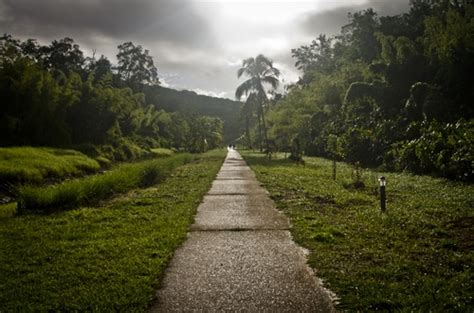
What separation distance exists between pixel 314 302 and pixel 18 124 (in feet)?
66.8

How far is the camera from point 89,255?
5348 mm

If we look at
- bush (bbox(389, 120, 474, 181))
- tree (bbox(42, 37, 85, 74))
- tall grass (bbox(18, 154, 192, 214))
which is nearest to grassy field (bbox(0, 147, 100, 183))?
tall grass (bbox(18, 154, 192, 214))

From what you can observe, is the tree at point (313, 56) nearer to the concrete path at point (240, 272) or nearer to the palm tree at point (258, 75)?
the palm tree at point (258, 75)

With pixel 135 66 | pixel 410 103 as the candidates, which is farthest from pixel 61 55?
pixel 410 103

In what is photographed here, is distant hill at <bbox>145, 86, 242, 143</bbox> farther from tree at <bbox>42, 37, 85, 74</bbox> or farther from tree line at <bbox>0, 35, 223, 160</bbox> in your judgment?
tree line at <bbox>0, 35, 223, 160</bbox>

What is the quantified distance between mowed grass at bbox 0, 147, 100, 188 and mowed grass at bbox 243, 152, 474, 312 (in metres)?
9.72

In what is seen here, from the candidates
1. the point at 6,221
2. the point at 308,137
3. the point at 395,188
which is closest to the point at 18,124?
the point at 6,221

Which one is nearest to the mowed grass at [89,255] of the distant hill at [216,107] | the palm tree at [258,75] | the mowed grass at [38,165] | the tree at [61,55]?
the mowed grass at [38,165]

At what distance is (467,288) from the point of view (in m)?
3.97

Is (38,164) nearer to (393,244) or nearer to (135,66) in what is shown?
(393,244)

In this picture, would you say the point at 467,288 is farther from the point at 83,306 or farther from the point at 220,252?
the point at 83,306

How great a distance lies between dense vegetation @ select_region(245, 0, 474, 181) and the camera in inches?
522

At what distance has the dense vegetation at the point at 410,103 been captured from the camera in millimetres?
13266

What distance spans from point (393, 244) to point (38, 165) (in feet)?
48.0
